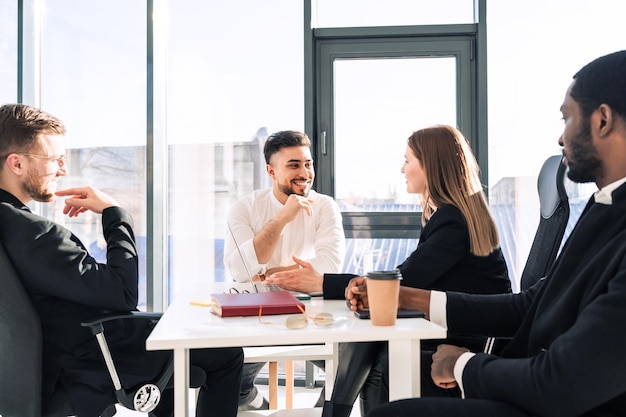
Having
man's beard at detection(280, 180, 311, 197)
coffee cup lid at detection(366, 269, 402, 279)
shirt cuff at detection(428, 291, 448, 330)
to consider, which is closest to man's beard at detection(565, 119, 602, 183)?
coffee cup lid at detection(366, 269, 402, 279)

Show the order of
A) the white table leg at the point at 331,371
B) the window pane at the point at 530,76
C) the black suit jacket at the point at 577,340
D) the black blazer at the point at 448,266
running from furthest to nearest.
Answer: the window pane at the point at 530,76
the white table leg at the point at 331,371
the black blazer at the point at 448,266
the black suit jacket at the point at 577,340

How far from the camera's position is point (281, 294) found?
180cm

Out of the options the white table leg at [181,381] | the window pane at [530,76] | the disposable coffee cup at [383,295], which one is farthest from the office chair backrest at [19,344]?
the window pane at [530,76]

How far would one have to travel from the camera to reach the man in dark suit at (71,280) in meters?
1.87

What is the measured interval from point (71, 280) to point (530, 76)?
2738 mm

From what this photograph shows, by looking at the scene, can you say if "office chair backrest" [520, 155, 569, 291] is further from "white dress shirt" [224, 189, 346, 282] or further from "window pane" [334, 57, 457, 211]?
"window pane" [334, 57, 457, 211]

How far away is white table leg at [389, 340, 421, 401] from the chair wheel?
2.76 feet

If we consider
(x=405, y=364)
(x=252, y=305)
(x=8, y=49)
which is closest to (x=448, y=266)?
(x=405, y=364)

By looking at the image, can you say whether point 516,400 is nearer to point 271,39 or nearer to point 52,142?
point 52,142

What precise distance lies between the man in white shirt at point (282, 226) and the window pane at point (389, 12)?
2.93ft

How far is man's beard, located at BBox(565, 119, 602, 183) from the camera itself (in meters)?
1.37

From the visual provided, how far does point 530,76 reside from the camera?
11.8 feet

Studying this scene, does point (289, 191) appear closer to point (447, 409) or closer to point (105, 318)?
point (105, 318)

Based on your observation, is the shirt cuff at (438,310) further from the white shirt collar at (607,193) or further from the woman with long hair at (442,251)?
the white shirt collar at (607,193)
